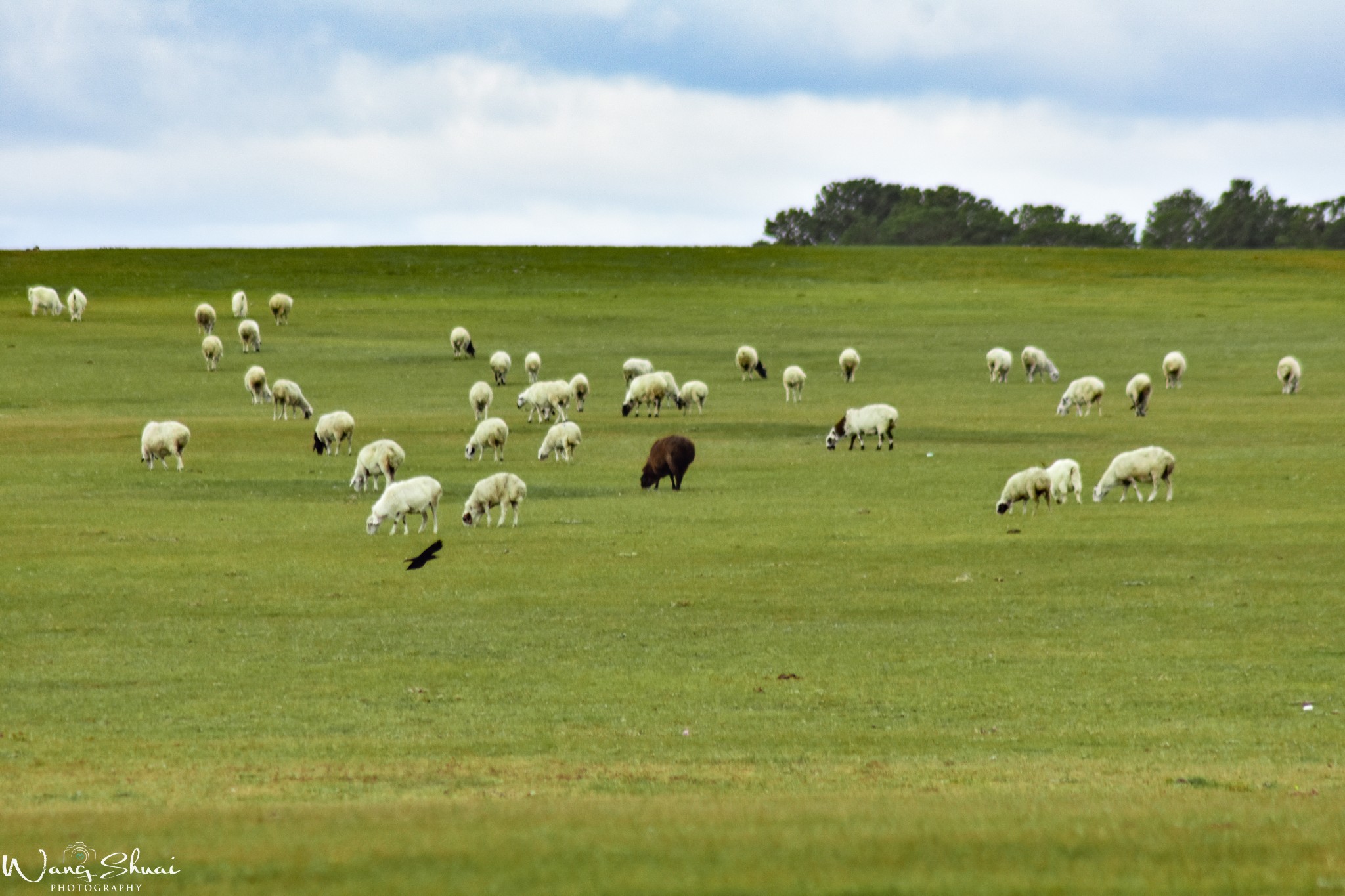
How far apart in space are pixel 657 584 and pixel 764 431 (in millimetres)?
19620

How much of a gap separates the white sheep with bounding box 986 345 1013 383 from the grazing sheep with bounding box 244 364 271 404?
2347cm

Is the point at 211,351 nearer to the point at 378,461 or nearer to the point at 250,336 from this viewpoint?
the point at 250,336

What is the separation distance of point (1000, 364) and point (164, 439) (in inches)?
1150

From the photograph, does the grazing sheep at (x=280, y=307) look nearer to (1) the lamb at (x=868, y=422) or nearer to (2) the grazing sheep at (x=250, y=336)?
(2) the grazing sheep at (x=250, y=336)

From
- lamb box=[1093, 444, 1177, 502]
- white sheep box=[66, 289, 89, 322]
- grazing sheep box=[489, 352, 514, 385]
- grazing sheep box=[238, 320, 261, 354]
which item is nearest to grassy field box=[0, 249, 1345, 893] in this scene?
lamb box=[1093, 444, 1177, 502]

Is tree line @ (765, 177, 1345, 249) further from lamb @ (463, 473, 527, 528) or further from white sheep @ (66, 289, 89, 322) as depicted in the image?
lamb @ (463, 473, 527, 528)

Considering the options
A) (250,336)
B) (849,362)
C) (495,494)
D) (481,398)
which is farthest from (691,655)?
(250,336)

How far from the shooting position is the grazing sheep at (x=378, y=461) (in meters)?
29.9

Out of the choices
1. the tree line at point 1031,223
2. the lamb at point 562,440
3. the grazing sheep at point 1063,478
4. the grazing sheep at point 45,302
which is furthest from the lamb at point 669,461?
the tree line at point 1031,223

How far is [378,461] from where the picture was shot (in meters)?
30.0

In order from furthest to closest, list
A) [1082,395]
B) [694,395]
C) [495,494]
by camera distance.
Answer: [694,395]
[1082,395]
[495,494]

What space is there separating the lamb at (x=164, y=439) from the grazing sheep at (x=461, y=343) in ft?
81.0

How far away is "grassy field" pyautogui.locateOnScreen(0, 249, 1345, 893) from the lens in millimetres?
8703

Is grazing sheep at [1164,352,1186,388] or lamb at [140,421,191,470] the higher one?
grazing sheep at [1164,352,1186,388]
